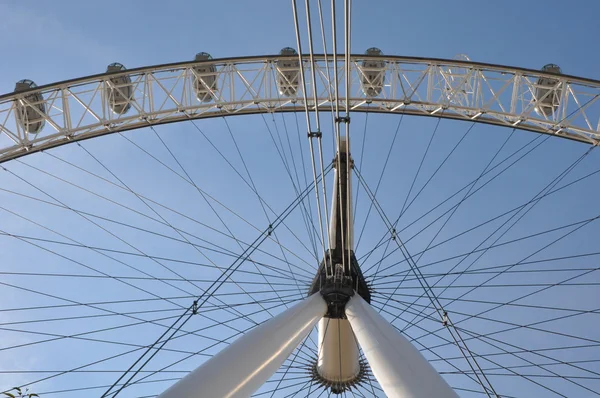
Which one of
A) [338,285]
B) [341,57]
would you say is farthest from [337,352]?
[341,57]

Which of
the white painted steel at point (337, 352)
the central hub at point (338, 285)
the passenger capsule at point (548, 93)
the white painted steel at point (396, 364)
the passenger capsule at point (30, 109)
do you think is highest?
the passenger capsule at point (548, 93)

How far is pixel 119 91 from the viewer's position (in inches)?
768

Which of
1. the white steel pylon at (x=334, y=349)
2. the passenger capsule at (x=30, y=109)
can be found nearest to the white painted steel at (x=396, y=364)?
Answer: the white steel pylon at (x=334, y=349)

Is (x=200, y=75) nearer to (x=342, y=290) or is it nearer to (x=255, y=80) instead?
(x=255, y=80)

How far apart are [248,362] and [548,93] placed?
47.1ft

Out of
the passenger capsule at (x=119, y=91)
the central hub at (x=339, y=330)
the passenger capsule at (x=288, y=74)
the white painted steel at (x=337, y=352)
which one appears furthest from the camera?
the passenger capsule at (x=288, y=74)

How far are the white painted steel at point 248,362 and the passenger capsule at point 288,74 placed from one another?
10.3 meters

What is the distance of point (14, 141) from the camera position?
18.6 metres

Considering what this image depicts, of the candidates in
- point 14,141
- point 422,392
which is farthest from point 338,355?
point 14,141

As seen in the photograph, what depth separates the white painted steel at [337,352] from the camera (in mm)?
15469

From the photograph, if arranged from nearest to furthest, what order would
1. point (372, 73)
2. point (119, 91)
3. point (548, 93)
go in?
1. point (119, 91)
2. point (548, 93)
3. point (372, 73)

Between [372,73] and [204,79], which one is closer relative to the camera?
[204,79]

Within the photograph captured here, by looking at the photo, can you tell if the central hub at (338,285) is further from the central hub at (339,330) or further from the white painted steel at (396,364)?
the white painted steel at (396,364)

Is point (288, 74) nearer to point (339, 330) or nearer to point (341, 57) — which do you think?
point (341, 57)
